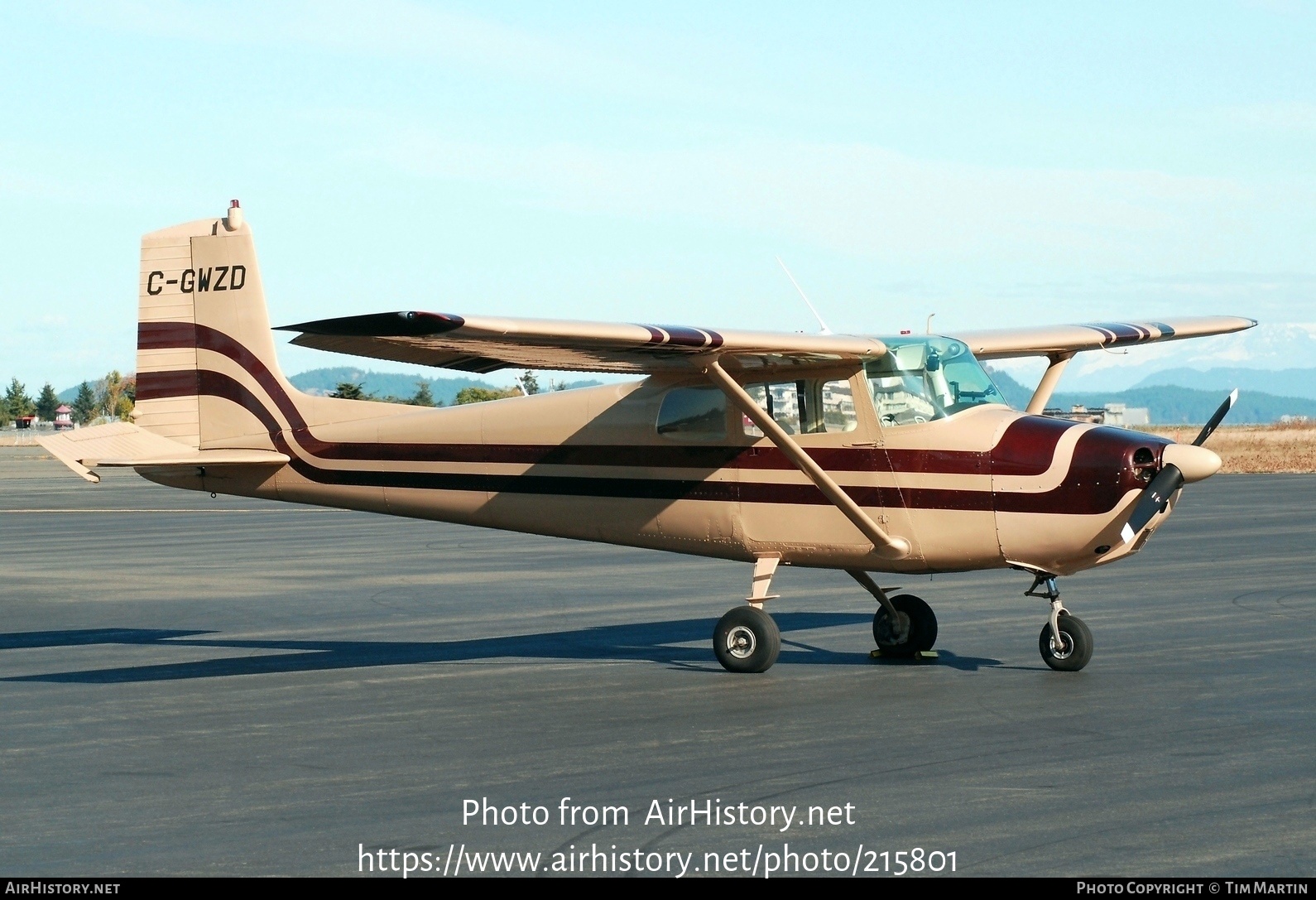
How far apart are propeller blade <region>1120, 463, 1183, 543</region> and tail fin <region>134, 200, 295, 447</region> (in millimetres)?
8077

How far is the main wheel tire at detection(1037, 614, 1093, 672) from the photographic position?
37.1 feet

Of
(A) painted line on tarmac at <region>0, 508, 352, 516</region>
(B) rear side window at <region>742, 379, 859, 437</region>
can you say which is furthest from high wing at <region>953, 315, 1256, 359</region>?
(A) painted line on tarmac at <region>0, 508, 352, 516</region>

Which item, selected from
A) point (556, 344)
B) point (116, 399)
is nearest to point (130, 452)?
point (556, 344)

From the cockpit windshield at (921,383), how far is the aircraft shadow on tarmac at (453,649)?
2.10m

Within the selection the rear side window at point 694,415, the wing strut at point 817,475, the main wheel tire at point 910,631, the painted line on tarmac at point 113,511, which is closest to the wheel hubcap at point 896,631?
the main wheel tire at point 910,631

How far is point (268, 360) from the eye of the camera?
47.1ft

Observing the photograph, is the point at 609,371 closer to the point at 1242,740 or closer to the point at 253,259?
the point at 253,259

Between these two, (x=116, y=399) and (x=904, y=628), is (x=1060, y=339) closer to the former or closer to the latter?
(x=904, y=628)

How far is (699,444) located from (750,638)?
1.71 meters

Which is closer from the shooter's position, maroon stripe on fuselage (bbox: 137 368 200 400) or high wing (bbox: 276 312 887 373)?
high wing (bbox: 276 312 887 373)

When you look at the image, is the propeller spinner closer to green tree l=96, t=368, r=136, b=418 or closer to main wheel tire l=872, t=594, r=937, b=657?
main wheel tire l=872, t=594, r=937, b=657

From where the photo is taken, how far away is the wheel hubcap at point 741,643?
38.5ft

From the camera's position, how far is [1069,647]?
37.3 ft

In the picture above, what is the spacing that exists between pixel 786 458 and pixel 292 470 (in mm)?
4912
